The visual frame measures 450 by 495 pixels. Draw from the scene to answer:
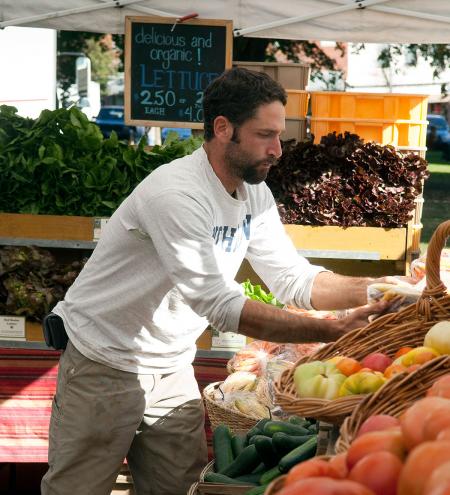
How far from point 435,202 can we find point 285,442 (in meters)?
16.2

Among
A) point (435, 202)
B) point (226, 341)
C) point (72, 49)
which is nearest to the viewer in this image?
point (226, 341)

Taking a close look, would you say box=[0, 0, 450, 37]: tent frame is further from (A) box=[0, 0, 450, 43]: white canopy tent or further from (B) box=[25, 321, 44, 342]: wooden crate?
(B) box=[25, 321, 44, 342]: wooden crate

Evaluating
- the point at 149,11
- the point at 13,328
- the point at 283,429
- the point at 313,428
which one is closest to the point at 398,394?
the point at 283,429

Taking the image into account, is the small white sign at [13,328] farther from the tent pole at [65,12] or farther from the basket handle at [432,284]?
the basket handle at [432,284]

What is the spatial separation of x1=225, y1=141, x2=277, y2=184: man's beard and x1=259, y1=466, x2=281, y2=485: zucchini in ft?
3.18

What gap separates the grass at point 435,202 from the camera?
1617cm

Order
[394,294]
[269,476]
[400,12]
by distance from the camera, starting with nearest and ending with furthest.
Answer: [394,294], [269,476], [400,12]

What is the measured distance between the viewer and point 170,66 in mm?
6672

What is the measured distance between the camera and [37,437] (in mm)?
5336

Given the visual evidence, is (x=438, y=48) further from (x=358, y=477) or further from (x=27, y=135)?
(x=358, y=477)

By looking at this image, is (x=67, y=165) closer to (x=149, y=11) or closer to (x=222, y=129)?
(x=149, y=11)

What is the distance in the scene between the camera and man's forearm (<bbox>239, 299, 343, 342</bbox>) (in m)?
3.02

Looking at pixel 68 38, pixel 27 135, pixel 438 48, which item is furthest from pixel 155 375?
pixel 68 38

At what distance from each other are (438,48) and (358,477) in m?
13.5
